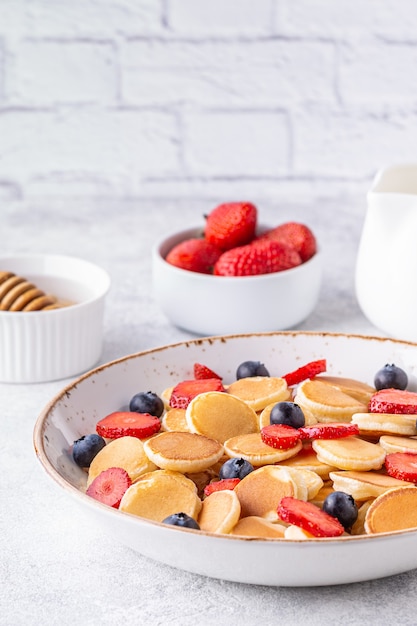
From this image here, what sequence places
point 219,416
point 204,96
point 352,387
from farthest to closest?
point 204,96 → point 352,387 → point 219,416

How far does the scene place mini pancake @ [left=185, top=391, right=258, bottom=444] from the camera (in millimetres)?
938

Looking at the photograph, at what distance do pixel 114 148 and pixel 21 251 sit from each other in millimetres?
507

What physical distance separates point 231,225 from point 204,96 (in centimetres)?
79

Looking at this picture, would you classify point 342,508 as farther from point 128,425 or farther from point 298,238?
point 298,238

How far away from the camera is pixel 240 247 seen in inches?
53.4

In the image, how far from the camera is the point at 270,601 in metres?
0.77

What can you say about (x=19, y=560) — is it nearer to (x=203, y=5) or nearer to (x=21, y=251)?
(x=21, y=251)

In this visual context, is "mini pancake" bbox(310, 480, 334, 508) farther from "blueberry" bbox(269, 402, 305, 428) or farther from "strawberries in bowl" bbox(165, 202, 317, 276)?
"strawberries in bowl" bbox(165, 202, 317, 276)

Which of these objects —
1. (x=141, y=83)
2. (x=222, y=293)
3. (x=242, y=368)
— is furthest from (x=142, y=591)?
(x=141, y=83)

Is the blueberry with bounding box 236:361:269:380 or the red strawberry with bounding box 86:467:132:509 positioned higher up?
the red strawberry with bounding box 86:467:132:509

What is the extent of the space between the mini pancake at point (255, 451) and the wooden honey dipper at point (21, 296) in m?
0.40

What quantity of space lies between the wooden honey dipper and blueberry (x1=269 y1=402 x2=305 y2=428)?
0.40 metres

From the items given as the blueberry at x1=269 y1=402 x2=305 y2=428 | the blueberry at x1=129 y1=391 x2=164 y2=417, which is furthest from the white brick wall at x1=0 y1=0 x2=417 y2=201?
the blueberry at x1=269 y1=402 x2=305 y2=428

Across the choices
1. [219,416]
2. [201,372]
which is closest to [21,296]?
[201,372]
